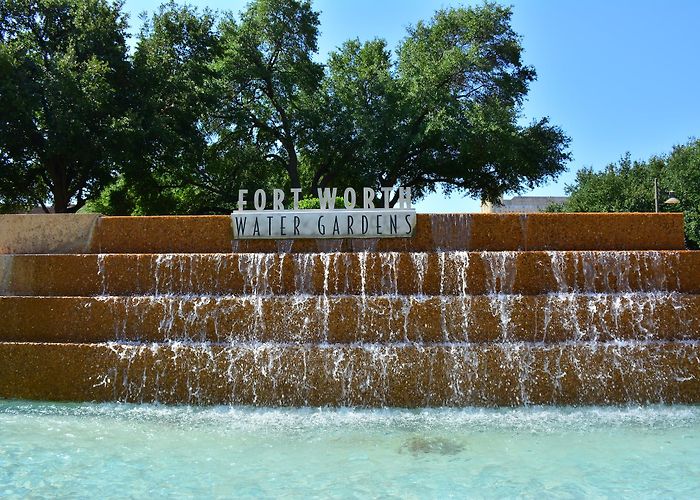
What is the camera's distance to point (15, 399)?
28.4ft

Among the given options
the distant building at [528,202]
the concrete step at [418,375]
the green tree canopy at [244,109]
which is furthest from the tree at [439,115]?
the distant building at [528,202]

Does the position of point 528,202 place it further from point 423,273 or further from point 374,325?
point 374,325

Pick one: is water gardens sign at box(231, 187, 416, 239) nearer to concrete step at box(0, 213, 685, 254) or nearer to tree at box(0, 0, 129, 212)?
concrete step at box(0, 213, 685, 254)

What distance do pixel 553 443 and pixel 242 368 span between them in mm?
4144

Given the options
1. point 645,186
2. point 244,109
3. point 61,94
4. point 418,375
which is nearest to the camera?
point 418,375

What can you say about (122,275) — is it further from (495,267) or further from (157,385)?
(495,267)

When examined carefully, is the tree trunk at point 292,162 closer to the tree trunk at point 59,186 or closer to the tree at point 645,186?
the tree trunk at point 59,186

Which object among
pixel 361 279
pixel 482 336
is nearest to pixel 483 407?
pixel 482 336

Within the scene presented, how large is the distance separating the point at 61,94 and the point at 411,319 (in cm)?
1534

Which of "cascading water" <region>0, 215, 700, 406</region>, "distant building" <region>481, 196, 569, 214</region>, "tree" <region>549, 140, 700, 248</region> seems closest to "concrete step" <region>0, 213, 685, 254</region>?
"cascading water" <region>0, 215, 700, 406</region>

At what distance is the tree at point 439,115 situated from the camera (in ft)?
79.2

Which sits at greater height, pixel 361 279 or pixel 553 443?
pixel 361 279

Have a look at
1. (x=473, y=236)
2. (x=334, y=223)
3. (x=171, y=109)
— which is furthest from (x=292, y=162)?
(x=473, y=236)

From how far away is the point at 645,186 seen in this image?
125 feet
